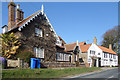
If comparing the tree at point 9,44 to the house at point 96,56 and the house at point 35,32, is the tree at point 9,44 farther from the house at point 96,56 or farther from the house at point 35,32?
the house at point 96,56

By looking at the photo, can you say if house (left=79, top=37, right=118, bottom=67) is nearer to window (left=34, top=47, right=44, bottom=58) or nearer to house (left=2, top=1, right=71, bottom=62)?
house (left=2, top=1, right=71, bottom=62)

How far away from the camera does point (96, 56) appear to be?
48.2 metres

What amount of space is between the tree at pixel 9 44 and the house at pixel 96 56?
25376mm

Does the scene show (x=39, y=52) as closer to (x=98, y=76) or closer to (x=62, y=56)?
(x=62, y=56)

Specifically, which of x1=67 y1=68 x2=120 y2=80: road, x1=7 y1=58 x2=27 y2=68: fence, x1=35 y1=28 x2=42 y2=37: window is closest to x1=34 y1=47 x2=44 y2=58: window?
x1=35 y1=28 x2=42 y2=37: window

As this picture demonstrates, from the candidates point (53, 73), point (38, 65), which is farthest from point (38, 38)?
point (53, 73)

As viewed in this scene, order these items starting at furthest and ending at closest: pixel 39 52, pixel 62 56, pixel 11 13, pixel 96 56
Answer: pixel 96 56 < pixel 62 56 < pixel 39 52 < pixel 11 13

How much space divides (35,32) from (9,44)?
17.8 feet

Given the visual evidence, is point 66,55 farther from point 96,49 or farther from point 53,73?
point 96,49

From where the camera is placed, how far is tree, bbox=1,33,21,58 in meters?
18.3

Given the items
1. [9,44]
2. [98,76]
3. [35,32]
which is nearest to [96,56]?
[35,32]

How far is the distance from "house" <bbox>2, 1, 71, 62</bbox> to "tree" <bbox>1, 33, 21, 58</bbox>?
1.35 metres

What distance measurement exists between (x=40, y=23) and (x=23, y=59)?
364 inches

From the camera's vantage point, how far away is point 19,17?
85.5ft
